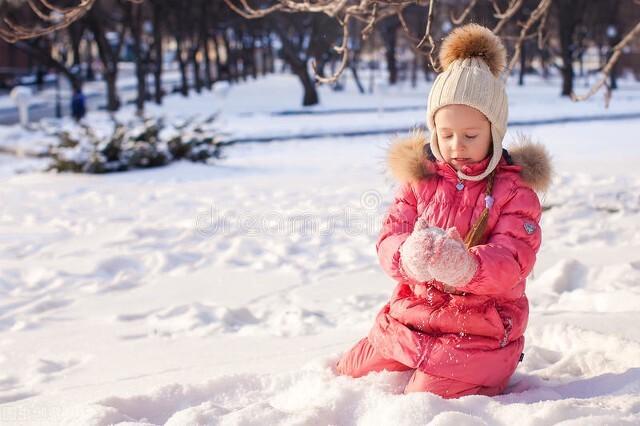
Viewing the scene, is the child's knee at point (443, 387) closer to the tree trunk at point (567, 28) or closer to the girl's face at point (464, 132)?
the girl's face at point (464, 132)

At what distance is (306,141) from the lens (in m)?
17.3

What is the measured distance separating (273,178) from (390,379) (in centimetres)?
795

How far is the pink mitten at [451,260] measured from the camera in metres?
2.55

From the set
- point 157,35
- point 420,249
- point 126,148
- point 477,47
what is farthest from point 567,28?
point 420,249

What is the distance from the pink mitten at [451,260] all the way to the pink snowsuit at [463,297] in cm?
10

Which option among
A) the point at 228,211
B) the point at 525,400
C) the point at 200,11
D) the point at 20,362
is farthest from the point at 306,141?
the point at 200,11

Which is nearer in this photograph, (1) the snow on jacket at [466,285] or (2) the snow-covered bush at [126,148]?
(1) the snow on jacket at [466,285]

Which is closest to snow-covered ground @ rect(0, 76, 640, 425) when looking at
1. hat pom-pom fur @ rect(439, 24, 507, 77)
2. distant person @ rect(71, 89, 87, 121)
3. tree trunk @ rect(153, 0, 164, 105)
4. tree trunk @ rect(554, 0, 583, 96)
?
hat pom-pom fur @ rect(439, 24, 507, 77)

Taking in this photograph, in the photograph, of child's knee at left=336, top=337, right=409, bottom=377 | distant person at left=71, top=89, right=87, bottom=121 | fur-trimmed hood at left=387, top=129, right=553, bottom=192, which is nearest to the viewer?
fur-trimmed hood at left=387, top=129, right=553, bottom=192

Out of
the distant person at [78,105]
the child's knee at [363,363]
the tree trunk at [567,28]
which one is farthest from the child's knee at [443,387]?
the tree trunk at [567,28]

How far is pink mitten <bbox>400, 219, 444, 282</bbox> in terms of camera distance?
258 centimetres

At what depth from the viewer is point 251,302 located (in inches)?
A: 201

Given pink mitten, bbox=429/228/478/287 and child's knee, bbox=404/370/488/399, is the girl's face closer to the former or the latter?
pink mitten, bbox=429/228/478/287

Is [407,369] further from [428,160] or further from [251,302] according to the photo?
[251,302]
